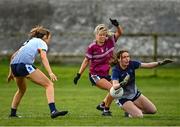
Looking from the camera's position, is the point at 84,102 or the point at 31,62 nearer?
the point at 31,62

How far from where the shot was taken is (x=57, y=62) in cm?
3447

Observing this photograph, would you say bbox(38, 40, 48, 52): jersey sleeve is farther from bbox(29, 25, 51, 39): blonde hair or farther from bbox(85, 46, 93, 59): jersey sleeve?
bbox(85, 46, 93, 59): jersey sleeve

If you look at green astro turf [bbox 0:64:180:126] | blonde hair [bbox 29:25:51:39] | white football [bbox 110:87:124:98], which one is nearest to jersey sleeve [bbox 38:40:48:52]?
blonde hair [bbox 29:25:51:39]

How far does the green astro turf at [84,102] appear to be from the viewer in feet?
47.5

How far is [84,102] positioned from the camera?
2042 centimetres

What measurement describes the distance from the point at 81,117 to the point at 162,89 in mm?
10656

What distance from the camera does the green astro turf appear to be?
14.5 m

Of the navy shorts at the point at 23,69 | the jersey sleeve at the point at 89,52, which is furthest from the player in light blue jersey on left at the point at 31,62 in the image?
the jersey sleeve at the point at 89,52

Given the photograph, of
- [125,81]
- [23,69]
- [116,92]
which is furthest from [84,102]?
[125,81]

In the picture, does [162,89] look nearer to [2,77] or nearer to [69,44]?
[2,77]

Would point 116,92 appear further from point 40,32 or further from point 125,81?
point 40,32

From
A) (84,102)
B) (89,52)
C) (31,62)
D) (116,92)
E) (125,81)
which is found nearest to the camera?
(125,81)

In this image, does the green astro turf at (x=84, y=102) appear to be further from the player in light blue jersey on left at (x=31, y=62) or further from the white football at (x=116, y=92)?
the player in light blue jersey on left at (x=31, y=62)

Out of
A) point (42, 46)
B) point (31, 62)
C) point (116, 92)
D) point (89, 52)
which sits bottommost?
point (116, 92)
